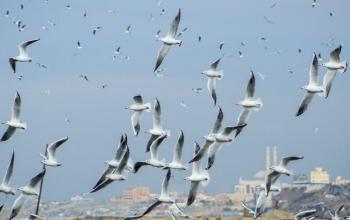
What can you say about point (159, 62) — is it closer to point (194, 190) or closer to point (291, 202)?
point (194, 190)

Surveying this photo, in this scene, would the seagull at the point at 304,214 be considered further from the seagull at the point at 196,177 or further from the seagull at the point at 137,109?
the seagull at the point at 137,109

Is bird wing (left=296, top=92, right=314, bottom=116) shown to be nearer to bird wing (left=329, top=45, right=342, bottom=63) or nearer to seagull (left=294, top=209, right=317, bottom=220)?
bird wing (left=329, top=45, right=342, bottom=63)

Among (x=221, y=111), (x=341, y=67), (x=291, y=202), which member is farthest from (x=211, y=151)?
(x=291, y=202)

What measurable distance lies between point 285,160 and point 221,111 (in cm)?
304

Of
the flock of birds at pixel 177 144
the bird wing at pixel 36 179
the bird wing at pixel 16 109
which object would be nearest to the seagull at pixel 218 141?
the flock of birds at pixel 177 144

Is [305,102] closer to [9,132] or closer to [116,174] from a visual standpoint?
[116,174]

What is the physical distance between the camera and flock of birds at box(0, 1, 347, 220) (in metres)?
42.3

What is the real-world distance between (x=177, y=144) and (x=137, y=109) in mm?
2436

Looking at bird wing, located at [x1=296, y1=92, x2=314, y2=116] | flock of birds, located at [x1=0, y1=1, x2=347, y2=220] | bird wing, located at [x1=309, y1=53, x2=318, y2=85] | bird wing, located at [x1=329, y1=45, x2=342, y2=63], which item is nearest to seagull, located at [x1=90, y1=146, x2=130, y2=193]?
flock of birds, located at [x1=0, y1=1, x2=347, y2=220]

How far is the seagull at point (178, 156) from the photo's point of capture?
143 feet

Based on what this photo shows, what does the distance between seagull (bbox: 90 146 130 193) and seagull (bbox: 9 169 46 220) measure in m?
2.28

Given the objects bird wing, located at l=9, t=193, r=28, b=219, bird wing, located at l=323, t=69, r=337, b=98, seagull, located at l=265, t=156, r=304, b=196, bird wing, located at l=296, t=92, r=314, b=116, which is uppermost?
bird wing, located at l=323, t=69, r=337, b=98

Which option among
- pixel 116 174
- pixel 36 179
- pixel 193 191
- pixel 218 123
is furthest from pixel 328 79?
pixel 36 179

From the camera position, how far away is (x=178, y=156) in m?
43.8
